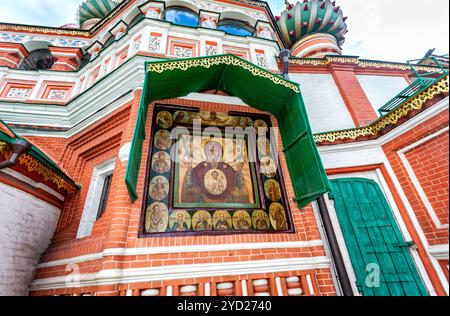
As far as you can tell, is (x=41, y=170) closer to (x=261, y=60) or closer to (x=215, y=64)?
(x=215, y=64)

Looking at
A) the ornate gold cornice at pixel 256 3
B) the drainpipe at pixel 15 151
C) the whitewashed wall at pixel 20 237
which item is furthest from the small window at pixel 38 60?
the ornate gold cornice at pixel 256 3

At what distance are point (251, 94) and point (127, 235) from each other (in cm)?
325

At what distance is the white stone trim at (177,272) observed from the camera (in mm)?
2529

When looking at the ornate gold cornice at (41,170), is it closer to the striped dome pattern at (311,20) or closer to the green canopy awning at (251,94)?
the green canopy awning at (251,94)

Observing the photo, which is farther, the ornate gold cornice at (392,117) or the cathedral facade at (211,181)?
the cathedral facade at (211,181)

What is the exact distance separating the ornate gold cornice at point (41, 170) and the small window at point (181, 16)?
5.25 metres

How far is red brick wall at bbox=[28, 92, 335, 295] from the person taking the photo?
9.11ft

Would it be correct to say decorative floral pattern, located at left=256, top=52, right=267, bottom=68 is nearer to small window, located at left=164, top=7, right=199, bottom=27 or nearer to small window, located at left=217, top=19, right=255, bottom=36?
small window, located at left=217, top=19, right=255, bottom=36

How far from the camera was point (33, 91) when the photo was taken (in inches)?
209

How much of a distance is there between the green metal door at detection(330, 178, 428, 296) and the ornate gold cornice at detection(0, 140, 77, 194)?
5333 mm

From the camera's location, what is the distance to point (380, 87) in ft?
20.5

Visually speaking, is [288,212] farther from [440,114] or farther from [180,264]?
[440,114]

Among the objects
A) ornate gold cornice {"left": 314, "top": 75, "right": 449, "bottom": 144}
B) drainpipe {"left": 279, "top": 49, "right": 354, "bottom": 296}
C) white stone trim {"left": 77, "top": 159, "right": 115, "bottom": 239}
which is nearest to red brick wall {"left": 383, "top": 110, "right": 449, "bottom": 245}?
ornate gold cornice {"left": 314, "top": 75, "right": 449, "bottom": 144}

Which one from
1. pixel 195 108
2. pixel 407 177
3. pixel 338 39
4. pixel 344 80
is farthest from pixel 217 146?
pixel 338 39
